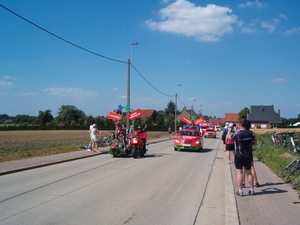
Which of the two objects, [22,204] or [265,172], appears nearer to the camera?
[22,204]

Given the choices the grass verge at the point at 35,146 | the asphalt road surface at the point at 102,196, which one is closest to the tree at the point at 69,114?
the grass verge at the point at 35,146

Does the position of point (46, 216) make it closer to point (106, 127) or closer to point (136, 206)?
point (136, 206)

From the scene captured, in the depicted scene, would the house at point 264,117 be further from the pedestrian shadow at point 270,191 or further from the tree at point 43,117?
the pedestrian shadow at point 270,191

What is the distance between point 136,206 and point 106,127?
83.4m

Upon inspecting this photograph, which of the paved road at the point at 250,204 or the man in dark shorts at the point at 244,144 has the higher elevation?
the man in dark shorts at the point at 244,144

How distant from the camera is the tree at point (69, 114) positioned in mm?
132250

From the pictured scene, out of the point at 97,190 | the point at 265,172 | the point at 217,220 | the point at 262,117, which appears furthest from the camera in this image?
the point at 262,117

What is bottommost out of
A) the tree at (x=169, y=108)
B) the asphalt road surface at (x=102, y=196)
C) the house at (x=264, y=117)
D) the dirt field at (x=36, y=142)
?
the asphalt road surface at (x=102, y=196)

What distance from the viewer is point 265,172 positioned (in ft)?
33.2

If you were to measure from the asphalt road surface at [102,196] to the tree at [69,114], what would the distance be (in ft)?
413

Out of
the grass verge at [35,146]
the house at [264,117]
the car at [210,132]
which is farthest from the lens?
the house at [264,117]

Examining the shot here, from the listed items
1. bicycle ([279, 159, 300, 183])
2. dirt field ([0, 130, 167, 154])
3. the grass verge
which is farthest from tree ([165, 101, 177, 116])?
bicycle ([279, 159, 300, 183])

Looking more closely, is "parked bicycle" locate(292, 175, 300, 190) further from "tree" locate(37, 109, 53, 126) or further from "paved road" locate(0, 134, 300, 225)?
"tree" locate(37, 109, 53, 126)

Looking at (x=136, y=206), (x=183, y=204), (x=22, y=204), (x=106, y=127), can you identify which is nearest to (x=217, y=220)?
(x=183, y=204)
